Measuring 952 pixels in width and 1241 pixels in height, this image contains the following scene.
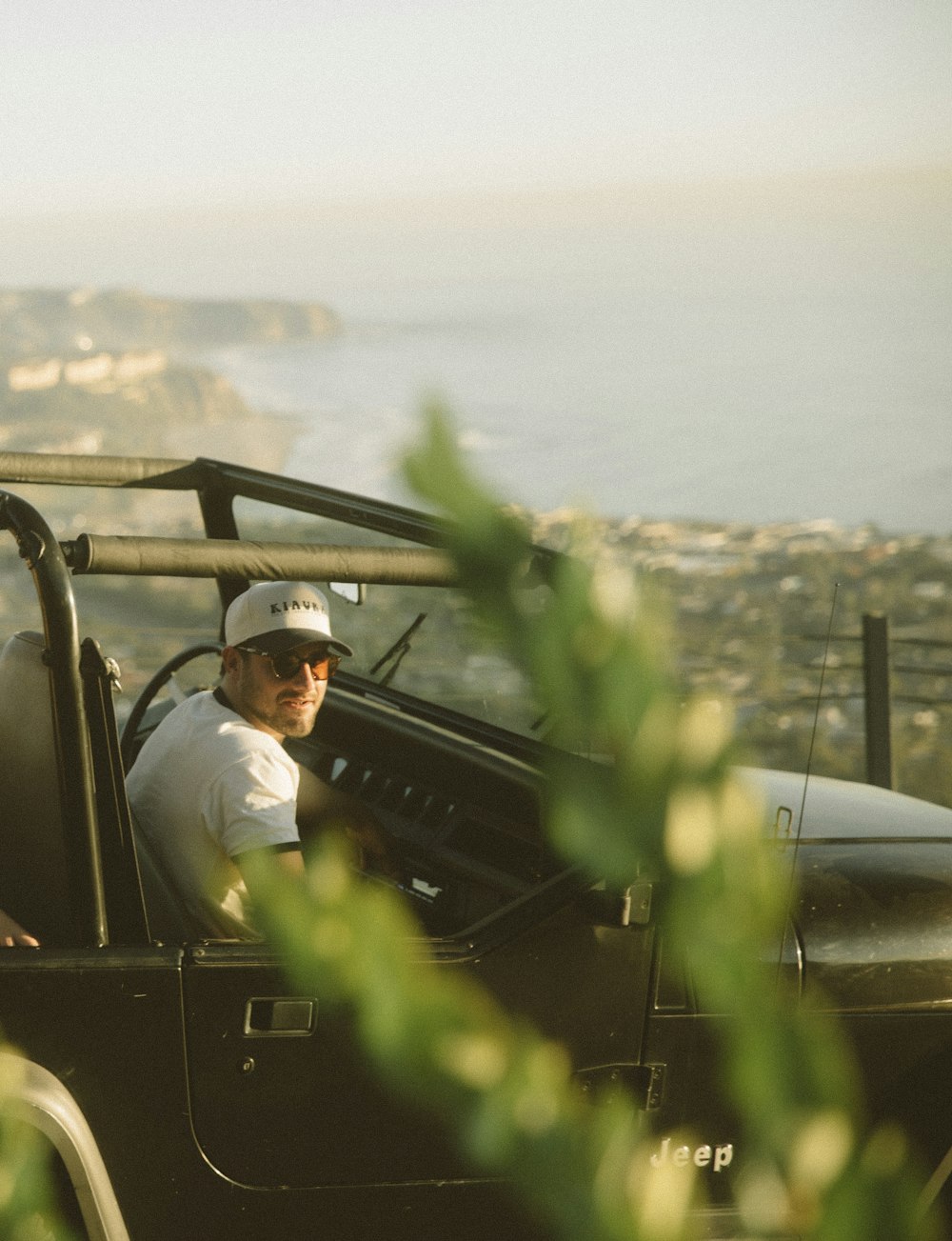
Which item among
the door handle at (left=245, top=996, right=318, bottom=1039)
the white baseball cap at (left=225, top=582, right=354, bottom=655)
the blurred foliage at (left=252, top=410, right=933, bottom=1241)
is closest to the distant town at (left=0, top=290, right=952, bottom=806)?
the blurred foliage at (left=252, top=410, right=933, bottom=1241)

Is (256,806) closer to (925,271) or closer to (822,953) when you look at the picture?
(822,953)

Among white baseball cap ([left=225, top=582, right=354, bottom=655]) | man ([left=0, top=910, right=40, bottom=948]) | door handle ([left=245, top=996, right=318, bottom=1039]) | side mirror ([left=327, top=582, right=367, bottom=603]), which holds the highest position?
side mirror ([left=327, top=582, right=367, bottom=603])

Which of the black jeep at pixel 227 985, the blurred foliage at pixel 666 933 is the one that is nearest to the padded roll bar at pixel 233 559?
the black jeep at pixel 227 985

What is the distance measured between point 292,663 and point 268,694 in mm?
80

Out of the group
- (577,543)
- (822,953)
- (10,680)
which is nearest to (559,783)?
(577,543)

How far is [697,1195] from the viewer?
71cm

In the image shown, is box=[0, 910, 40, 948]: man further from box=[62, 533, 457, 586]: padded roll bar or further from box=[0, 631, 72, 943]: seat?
box=[62, 533, 457, 586]: padded roll bar

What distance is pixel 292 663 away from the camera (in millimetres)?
3359

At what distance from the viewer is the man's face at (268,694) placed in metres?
3.36

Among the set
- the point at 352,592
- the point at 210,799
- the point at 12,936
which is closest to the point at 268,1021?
the point at 12,936

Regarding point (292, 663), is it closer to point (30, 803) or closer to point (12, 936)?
point (30, 803)

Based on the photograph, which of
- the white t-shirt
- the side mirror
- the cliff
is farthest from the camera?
the cliff

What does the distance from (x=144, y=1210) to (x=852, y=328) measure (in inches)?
2647

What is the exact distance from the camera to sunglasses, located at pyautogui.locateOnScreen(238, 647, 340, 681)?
11.0 feet
